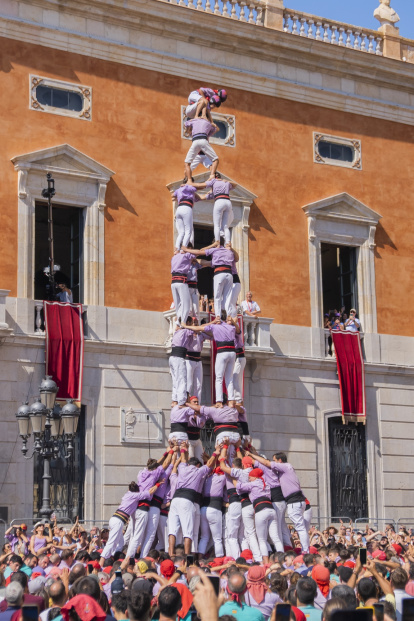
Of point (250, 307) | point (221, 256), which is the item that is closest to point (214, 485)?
point (221, 256)

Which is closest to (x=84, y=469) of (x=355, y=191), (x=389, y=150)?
(x=355, y=191)

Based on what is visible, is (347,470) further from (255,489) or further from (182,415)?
(255,489)

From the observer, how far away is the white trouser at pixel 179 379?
65.5 feet

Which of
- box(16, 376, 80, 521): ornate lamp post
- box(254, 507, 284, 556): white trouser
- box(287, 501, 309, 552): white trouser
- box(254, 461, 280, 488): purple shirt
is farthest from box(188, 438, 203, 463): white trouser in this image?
box(254, 507, 284, 556): white trouser

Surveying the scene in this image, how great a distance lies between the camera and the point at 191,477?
18188mm

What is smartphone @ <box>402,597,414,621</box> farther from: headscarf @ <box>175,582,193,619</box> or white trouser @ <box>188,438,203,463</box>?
white trouser @ <box>188,438,203,463</box>

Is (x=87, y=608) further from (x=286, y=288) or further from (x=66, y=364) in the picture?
(x=286, y=288)

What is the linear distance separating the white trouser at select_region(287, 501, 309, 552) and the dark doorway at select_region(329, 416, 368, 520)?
375 inches

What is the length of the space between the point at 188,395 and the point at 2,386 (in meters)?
5.86

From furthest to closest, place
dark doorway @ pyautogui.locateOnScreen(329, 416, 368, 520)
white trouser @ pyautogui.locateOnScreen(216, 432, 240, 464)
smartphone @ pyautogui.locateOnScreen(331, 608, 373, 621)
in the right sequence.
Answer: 1. dark doorway @ pyautogui.locateOnScreen(329, 416, 368, 520)
2. white trouser @ pyautogui.locateOnScreen(216, 432, 240, 464)
3. smartphone @ pyautogui.locateOnScreen(331, 608, 373, 621)

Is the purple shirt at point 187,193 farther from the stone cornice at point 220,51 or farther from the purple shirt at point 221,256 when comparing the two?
the stone cornice at point 220,51

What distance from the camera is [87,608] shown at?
767 cm

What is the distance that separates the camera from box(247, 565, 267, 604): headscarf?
1027 cm

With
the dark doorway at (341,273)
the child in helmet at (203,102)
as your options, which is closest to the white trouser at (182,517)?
the child in helmet at (203,102)
